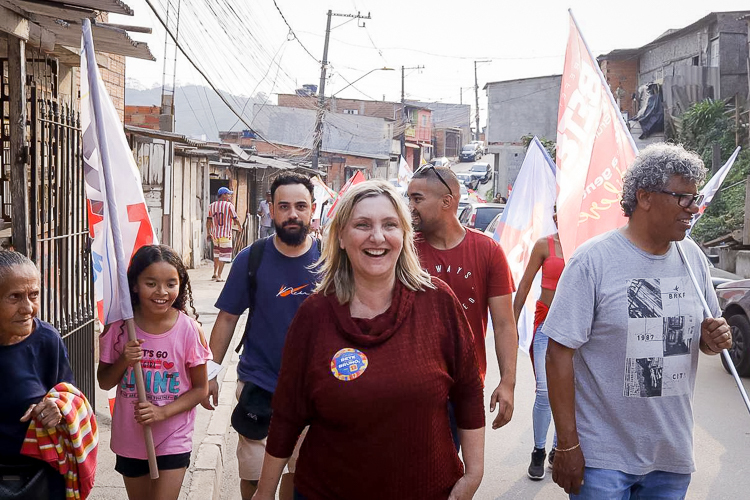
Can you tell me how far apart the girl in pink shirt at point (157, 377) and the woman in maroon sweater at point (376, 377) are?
46.3 inches

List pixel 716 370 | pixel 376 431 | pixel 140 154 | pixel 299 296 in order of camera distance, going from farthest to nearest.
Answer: pixel 140 154 → pixel 716 370 → pixel 299 296 → pixel 376 431

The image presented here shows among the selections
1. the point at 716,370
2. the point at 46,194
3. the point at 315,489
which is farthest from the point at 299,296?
the point at 716,370

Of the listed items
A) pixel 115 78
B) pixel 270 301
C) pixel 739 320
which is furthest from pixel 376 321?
pixel 739 320

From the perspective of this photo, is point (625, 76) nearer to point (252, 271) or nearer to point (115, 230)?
point (252, 271)

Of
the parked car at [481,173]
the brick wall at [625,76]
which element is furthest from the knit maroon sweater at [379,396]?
the parked car at [481,173]

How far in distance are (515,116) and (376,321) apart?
168 ft

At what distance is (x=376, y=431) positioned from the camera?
2.88m

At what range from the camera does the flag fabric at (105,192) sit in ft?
13.5

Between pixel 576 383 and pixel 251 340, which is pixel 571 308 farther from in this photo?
pixel 251 340

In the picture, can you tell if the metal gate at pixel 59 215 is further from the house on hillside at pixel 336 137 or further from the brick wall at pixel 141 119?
the house on hillside at pixel 336 137

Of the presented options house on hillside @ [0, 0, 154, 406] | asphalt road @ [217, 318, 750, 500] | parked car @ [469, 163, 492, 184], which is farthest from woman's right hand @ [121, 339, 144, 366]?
parked car @ [469, 163, 492, 184]

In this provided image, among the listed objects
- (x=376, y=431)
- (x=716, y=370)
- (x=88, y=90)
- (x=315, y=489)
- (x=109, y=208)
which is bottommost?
(x=716, y=370)

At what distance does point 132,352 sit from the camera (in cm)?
401

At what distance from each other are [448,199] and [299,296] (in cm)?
102
